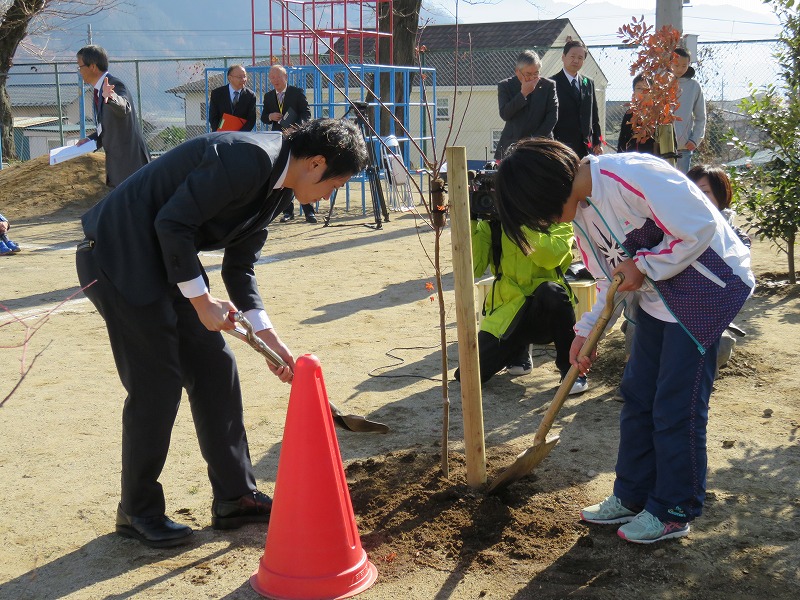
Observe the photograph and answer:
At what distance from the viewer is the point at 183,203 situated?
9.30 ft

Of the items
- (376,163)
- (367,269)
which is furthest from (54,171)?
(367,269)

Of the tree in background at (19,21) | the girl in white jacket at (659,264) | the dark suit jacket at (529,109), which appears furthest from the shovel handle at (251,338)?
the tree in background at (19,21)

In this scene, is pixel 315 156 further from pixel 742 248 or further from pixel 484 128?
pixel 484 128

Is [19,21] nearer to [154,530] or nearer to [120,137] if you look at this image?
[120,137]

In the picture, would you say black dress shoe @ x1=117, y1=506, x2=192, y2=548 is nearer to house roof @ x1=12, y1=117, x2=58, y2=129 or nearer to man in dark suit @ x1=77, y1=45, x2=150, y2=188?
man in dark suit @ x1=77, y1=45, x2=150, y2=188

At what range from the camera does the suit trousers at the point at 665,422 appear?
2994mm

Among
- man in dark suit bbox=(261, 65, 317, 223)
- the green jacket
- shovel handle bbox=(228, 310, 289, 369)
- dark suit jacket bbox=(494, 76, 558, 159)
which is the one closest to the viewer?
shovel handle bbox=(228, 310, 289, 369)

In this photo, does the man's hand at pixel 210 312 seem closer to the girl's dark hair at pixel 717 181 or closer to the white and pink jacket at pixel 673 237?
the white and pink jacket at pixel 673 237

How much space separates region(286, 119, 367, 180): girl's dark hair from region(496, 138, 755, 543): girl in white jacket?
0.52 m

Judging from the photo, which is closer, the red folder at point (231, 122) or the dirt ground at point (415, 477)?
the dirt ground at point (415, 477)

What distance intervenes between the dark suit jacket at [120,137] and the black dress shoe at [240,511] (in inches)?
181

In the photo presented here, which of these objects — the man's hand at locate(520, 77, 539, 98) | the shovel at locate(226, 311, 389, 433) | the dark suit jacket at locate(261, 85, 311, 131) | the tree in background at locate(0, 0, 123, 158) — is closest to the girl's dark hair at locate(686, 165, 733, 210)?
the shovel at locate(226, 311, 389, 433)

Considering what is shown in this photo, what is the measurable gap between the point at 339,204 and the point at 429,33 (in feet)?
76.4

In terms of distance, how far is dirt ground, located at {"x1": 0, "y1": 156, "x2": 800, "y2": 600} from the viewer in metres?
3.00
